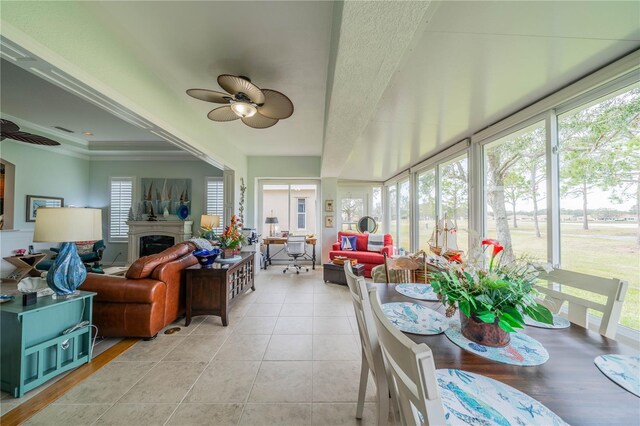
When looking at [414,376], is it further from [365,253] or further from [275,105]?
[365,253]

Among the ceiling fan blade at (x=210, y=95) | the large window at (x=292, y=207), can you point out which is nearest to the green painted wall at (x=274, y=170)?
the large window at (x=292, y=207)

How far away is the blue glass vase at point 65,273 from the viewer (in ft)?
5.97

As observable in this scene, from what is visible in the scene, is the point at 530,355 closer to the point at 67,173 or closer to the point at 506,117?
the point at 506,117

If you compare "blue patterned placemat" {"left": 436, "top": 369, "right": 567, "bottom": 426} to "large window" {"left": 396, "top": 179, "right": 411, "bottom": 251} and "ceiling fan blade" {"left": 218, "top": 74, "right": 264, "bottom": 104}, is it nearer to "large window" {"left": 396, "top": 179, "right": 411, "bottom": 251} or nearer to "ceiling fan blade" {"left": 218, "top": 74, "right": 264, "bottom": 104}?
"ceiling fan blade" {"left": 218, "top": 74, "right": 264, "bottom": 104}

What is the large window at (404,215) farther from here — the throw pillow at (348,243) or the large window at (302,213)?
the large window at (302,213)

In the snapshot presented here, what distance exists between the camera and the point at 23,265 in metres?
3.88

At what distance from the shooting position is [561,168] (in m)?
2.06

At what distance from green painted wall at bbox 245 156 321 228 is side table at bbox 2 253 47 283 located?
3.75 m

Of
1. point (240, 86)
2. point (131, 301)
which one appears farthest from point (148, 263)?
point (240, 86)

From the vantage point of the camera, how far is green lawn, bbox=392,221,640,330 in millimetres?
1595

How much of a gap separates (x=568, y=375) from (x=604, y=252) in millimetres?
1727

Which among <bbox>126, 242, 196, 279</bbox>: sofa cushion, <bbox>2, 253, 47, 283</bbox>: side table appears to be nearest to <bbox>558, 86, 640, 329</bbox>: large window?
<bbox>126, 242, 196, 279</bbox>: sofa cushion

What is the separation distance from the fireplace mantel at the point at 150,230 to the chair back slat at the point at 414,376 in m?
5.89

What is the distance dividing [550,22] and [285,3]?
160 centimetres
